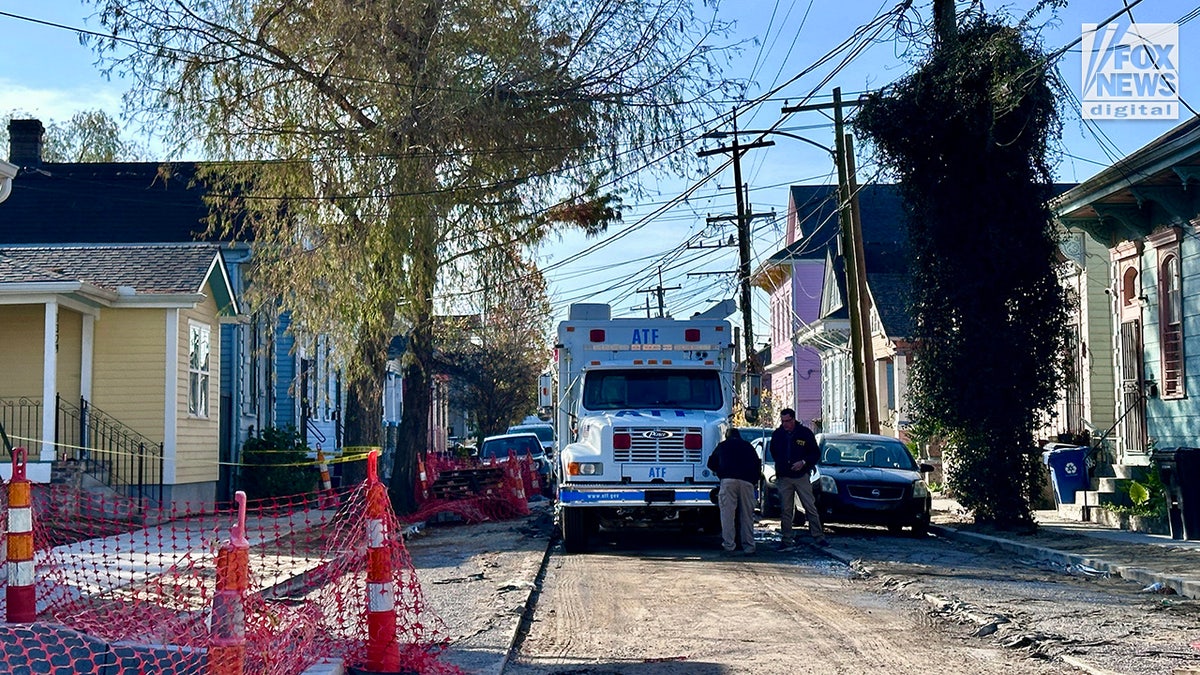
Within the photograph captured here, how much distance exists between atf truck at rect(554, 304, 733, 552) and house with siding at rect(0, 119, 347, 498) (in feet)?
33.8

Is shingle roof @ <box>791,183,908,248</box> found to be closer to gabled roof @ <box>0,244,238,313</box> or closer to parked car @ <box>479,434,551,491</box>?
parked car @ <box>479,434,551,491</box>

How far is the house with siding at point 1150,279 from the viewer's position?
1981cm

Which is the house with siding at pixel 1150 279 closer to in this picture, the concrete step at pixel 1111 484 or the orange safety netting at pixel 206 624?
the concrete step at pixel 1111 484

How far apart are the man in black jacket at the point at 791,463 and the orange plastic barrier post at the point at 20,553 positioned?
37.0 feet

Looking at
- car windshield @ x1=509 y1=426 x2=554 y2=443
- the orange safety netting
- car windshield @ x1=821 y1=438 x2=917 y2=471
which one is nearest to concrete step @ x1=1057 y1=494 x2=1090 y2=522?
car windshield @ x1=821 y1=438 x2=917 y2=471

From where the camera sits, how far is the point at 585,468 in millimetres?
17438

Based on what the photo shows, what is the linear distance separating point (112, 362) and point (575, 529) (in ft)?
34.5

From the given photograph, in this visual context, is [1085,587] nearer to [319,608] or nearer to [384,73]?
[319,608]

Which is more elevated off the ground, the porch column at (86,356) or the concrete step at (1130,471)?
the porch column at (86,356)

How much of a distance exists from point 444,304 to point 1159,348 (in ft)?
38.5

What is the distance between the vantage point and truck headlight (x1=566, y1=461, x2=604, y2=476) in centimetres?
1741

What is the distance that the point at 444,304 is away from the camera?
76.8ft

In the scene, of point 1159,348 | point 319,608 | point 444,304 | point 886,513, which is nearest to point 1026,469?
point 886,513

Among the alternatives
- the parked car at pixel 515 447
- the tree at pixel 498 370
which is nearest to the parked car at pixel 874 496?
the parked car at pixel 515 447
